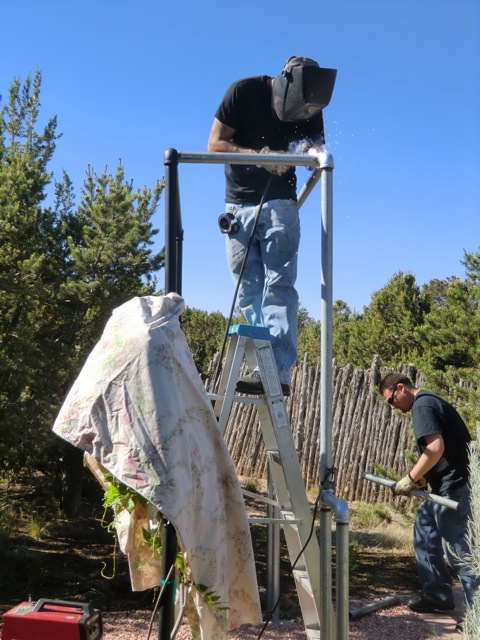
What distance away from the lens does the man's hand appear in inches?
154

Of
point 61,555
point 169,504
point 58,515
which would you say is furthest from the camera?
point 58,515

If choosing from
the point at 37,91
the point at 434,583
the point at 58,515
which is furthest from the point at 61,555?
the point at 37,91

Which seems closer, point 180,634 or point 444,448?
point 180,634

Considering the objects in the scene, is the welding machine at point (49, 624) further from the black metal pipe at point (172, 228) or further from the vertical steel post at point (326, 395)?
the black metal pipe at point (172, 228)

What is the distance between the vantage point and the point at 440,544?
4.75m

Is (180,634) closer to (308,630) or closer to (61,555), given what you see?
(308,630)

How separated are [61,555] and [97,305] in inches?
85.0

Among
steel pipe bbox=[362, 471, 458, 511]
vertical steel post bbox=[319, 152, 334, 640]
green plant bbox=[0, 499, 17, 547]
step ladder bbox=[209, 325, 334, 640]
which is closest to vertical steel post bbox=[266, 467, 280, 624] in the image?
steel pipe bbox=[362, 471, 458, 511]

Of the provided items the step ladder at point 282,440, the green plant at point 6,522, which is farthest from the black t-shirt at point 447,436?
the green plant at point 6,522

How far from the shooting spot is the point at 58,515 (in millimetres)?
6434

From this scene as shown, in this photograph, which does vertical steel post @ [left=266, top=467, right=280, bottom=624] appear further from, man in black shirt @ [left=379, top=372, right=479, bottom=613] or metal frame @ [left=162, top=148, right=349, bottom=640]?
metal frame @ [left=162, top=148, right=349, bottom=640]

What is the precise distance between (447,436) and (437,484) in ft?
1.09

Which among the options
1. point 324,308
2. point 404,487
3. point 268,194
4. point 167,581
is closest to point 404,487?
point 404,487

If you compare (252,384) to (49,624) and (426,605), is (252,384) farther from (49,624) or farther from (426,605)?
(426,605)
